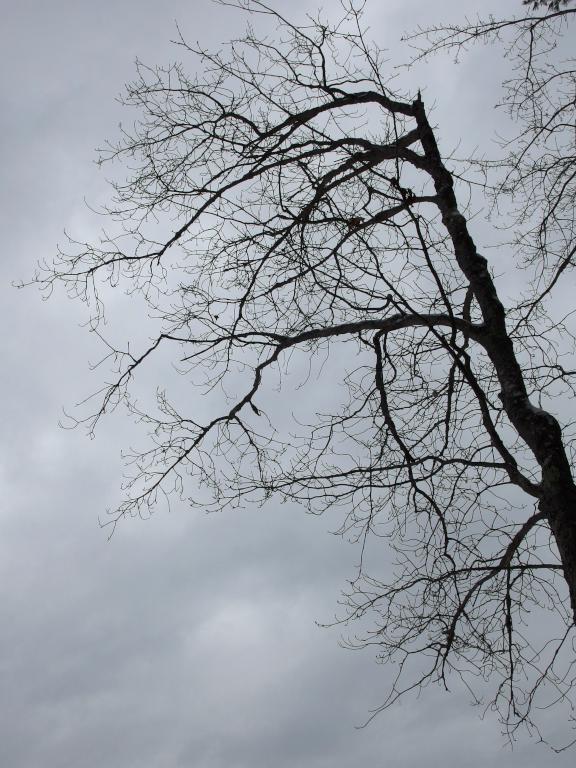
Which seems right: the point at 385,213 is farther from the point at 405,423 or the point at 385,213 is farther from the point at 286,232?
the point at 405,423

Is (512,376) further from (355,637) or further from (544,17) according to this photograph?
(544,17)

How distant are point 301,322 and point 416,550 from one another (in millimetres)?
1810

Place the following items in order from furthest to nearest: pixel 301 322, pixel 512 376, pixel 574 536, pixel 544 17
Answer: pixel 301 322
pixel 544 17
pixel 512 376
pixel 574 536

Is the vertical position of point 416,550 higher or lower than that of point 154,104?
lower

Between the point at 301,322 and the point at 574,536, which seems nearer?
the point at 574,536

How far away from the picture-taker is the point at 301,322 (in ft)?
17.6

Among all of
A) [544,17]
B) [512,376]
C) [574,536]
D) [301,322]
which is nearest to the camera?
[574,536]

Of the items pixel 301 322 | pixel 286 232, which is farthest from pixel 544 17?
pixel 301 322

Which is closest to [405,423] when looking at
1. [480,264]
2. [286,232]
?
[480,264]

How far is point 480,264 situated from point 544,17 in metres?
1.67

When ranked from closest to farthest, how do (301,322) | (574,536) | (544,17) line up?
(574,536), (544,17), (301,322)

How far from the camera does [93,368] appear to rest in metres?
5.52

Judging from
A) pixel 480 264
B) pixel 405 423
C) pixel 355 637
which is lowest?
pixel 355 637

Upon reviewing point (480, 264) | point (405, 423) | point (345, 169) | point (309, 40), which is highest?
point (309, 40)
